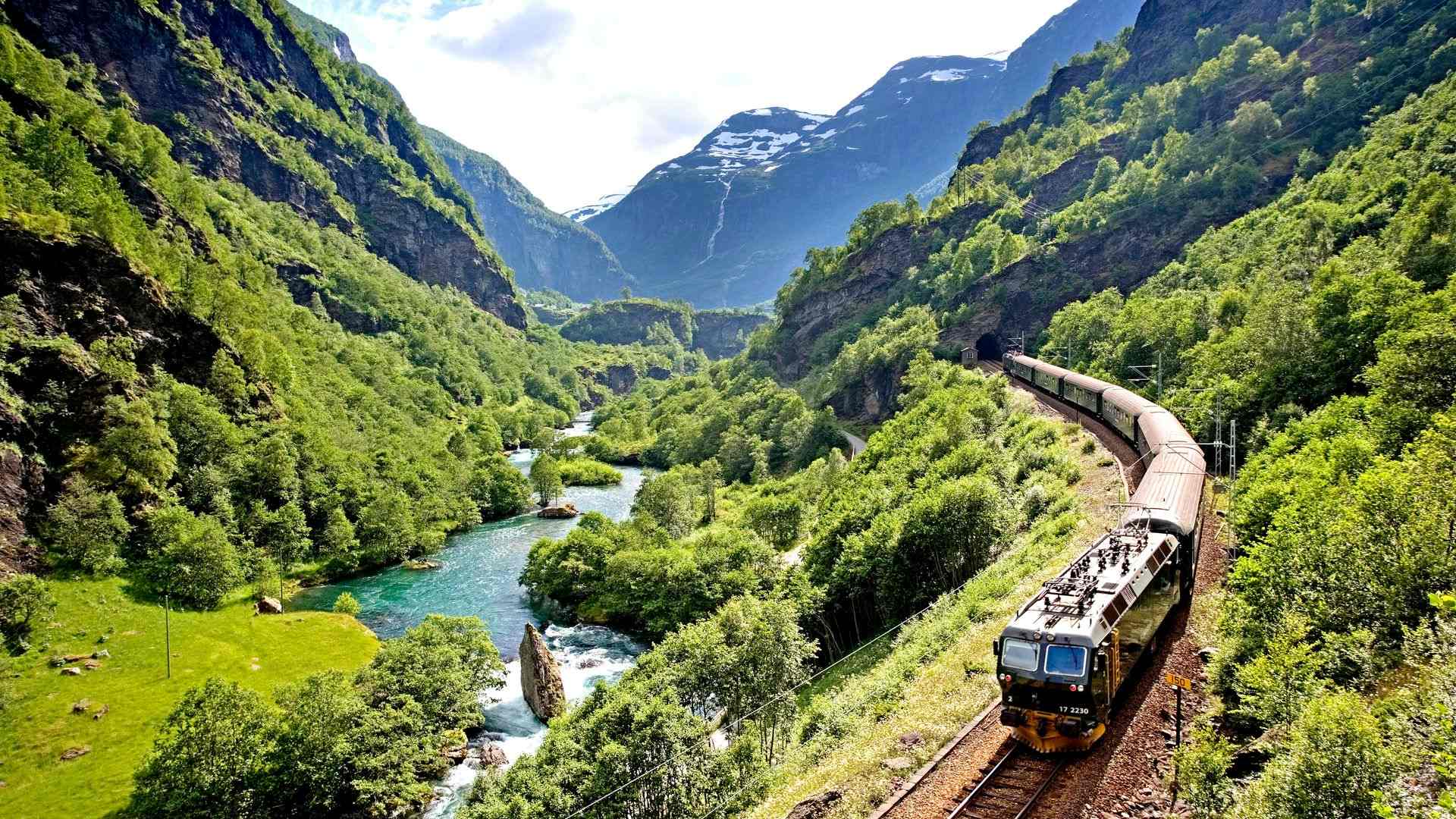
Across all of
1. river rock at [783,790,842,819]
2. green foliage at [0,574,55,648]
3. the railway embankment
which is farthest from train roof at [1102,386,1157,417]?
green foliage at [0,574,55,648]

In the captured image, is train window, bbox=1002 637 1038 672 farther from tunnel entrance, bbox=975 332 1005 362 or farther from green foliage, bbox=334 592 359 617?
tunnel entrance, bbox=975 332 1005 362

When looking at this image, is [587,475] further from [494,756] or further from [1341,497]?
[1341,497]

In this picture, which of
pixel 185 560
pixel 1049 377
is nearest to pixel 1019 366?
pixel 1049 377

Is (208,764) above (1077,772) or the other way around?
the other way around

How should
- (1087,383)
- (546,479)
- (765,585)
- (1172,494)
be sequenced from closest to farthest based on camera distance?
(1172,494) < (765,585) < (1087,383) < (546,479)

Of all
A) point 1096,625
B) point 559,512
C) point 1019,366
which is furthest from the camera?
point 559,512

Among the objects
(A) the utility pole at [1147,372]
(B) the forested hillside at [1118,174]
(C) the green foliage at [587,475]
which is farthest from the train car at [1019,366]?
(C) the green foliage at [587,475]

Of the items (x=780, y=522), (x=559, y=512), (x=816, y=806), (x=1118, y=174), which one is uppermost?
(x=1118, y=174)
